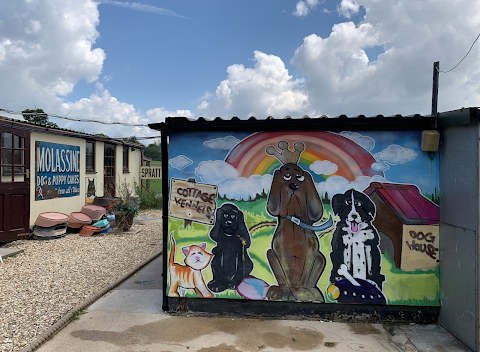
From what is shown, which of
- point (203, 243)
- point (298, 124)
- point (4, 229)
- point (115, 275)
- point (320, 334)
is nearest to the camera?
point (320, 334)

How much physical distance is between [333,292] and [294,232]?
944 millimetres

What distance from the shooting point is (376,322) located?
4324 millimetres

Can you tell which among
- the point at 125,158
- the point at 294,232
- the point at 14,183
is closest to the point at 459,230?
the point at 294,232

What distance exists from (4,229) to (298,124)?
8324 mm

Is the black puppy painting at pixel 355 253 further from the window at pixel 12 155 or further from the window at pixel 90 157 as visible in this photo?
the window at pixel 90 157

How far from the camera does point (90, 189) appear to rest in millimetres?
13000

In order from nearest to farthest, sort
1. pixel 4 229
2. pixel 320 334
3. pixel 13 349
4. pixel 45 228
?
pixel 13 349 → pixel 320 334 → pixel 4 229 → pixel 45 228

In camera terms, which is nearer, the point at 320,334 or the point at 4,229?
the point at 320,334

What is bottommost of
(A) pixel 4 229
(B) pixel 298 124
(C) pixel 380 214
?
(A) pixel 4 229

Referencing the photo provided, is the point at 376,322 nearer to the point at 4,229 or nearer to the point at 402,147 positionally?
the point at 402,147

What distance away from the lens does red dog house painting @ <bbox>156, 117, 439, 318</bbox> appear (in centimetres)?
431

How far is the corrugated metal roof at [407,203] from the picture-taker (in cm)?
430

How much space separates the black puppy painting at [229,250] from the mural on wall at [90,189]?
9823 millimetres

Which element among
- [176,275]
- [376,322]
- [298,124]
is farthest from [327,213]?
[176,275]
